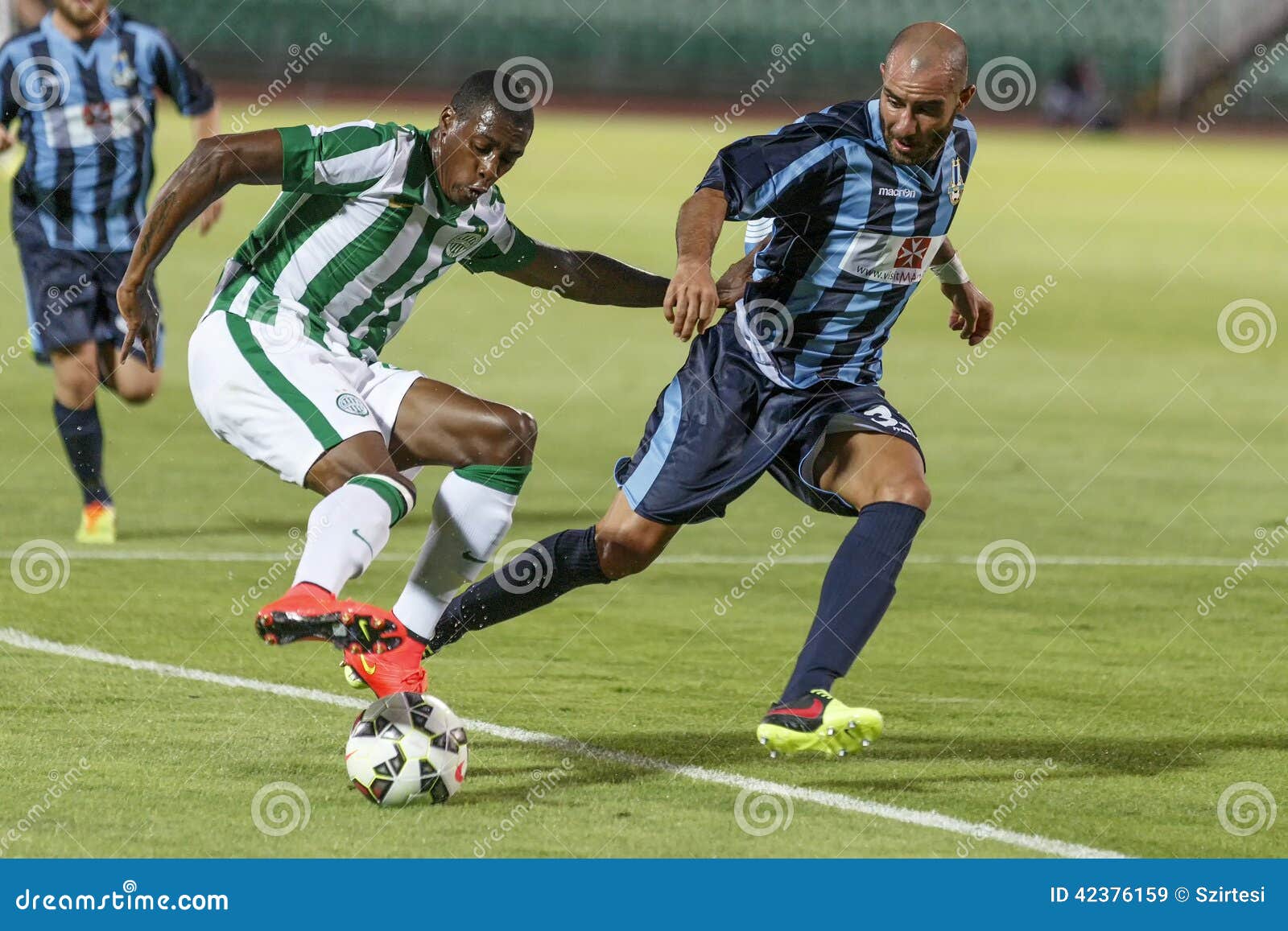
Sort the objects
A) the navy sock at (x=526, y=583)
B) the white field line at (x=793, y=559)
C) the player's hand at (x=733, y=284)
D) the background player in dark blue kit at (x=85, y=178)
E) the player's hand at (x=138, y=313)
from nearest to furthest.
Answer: the player's hand at (x=138, y=313) < the player's hand at (x=733, y=284) < the navy sock at (x=526, y=583) < the white field line at (x=793, y=559) < the background player in dark blue kit at (x=85, y=178)

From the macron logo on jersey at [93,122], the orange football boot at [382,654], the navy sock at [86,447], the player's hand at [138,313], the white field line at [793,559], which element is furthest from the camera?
the macron logo on jersey at [93,122]

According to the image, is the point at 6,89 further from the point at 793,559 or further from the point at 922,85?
the point at 922,85

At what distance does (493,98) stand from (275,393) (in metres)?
1.05

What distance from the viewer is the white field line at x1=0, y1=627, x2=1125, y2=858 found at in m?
5.04

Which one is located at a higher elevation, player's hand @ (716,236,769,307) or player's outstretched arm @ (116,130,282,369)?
player's hand @ (716,236,769,307)

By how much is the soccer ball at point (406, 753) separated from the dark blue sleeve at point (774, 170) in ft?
5.43

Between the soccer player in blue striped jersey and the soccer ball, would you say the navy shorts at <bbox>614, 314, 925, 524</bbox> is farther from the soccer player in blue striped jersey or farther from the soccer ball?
the soccer ball

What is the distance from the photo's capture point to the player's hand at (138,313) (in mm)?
5516

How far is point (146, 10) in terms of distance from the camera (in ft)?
134

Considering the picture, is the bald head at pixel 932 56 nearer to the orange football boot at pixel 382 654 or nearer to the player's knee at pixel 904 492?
the player's knee at pixel 904 492

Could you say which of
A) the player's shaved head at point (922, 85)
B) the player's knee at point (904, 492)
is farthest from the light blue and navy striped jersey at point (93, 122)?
the player's knee at point (904, 492)

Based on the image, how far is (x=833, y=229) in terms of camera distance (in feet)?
19.9

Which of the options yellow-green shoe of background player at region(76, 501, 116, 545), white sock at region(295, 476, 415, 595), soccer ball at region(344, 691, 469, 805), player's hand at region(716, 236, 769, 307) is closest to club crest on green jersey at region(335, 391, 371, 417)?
white sock at region(295, 476, 415, 595)

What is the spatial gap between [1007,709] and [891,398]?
8905 millimetres
